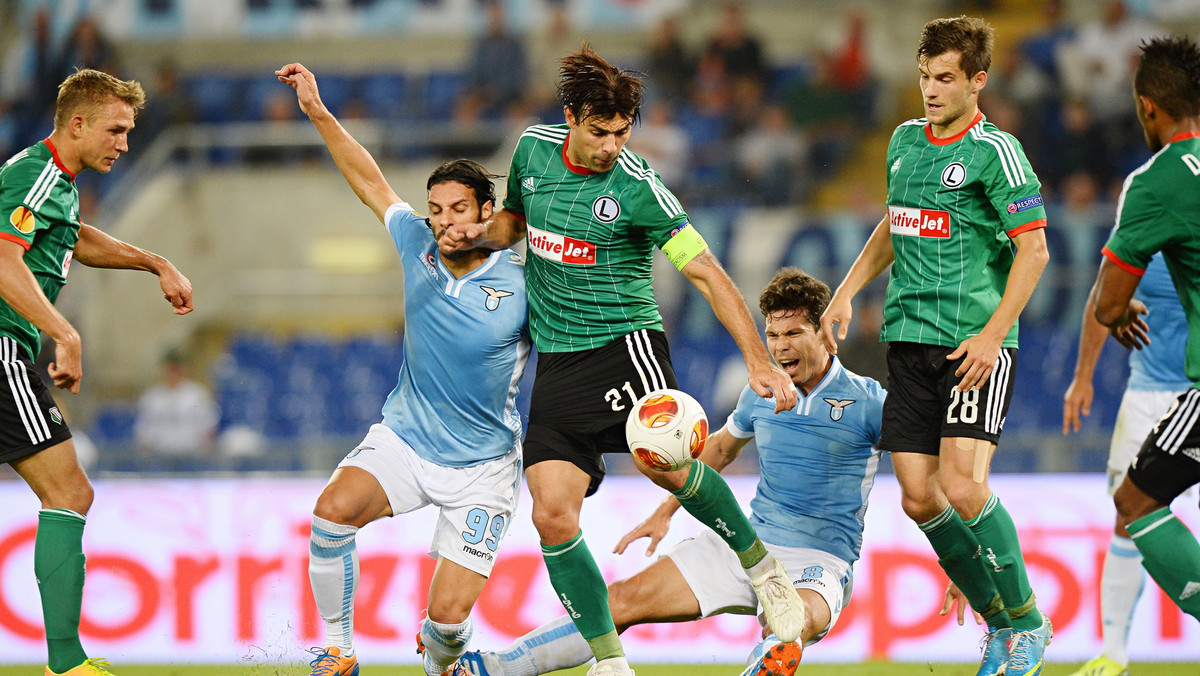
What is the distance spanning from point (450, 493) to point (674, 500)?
925 millimetres

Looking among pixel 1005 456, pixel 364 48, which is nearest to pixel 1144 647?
pixel 1005 456

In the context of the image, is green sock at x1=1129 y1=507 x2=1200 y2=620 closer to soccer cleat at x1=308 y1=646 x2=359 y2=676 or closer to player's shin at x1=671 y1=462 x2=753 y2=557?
player's shin at x1=671 y1=462 x2=753 y2=557

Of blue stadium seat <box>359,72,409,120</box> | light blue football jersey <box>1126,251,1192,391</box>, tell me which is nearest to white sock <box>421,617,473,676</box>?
light blue football jersey <box>1126,251,1192,391</box>

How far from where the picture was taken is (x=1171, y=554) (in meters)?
4.22

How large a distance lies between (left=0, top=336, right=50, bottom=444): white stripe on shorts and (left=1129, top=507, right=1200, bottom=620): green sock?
3.96 m

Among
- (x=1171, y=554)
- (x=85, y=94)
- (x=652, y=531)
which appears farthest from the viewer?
(x=652, y=531)

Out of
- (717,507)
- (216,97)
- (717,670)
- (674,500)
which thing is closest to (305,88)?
(674,500)

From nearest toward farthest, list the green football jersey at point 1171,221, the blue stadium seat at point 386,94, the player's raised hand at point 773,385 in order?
the green football jersey at point 1171,221 → the player's raised hand at point 773,385 → the blue stadium seat at point 386,94

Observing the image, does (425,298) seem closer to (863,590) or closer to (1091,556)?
(863,590)

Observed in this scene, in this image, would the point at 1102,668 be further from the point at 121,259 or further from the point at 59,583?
the point at 121,259

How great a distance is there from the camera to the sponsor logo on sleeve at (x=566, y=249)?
14.9ft

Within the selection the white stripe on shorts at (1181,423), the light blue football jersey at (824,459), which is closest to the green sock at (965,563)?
the light blue football jersey at (824,459)

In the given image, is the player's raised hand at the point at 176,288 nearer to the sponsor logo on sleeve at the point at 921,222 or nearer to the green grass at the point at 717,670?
the green grass at the point at 717,670

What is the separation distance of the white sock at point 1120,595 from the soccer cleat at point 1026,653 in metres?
1.17
